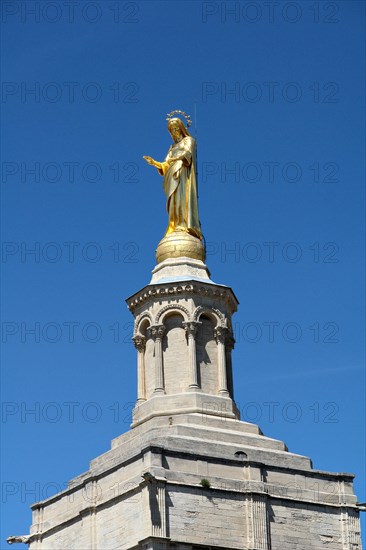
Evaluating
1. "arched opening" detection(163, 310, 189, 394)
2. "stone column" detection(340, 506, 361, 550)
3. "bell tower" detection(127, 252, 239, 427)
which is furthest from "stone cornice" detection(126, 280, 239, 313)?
"stone column" detection(340, 506, 361, 550)

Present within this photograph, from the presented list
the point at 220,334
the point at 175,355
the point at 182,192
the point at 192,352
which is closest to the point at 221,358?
the point at 220,334

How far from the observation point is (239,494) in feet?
181

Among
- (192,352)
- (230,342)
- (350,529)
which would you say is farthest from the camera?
(230,342)

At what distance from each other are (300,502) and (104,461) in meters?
8.09

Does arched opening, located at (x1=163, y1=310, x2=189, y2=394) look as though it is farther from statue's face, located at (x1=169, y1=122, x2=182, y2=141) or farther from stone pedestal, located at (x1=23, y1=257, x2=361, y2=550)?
statue's face, located at (x1=169, y1=122, x2=182, y2=141)

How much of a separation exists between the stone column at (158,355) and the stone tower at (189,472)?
0.05 metres

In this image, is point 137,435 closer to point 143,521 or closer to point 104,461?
point 104,461

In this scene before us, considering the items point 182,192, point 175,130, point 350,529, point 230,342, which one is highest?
point 175,130

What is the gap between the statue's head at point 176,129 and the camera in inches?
2520

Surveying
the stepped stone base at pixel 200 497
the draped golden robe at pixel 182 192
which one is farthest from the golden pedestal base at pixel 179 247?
the stepped stone base at pixel 200 497

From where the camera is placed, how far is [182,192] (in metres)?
62.8

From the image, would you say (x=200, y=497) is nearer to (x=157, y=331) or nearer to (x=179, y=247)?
(x=157, y=331)

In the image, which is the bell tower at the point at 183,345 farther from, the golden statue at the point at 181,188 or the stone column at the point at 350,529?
the stone column at the point at 350,529

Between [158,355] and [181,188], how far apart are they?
817cm
